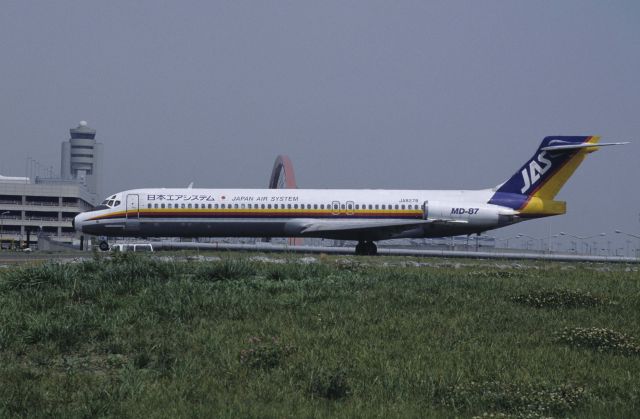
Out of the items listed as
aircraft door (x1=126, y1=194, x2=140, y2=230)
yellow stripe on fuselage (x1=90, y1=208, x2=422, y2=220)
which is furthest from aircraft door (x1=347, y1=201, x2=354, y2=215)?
aircraft door (x1=126, y1=194, x2=140, y2=230)

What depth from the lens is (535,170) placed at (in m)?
41.6

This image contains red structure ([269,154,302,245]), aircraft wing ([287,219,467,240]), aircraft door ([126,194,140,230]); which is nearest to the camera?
aircraft door ([126,194,140,230])

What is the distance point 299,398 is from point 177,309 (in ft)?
14.4

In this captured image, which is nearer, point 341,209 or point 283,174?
point 341,209

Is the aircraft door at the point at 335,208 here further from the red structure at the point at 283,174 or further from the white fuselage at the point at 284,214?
the red structure at the point at 283,174

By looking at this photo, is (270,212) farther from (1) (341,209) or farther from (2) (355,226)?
(2) (355,226)

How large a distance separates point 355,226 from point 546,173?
11.9 meters

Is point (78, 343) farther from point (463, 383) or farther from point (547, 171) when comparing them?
point (547, 171)

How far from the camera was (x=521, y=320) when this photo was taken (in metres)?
11.5

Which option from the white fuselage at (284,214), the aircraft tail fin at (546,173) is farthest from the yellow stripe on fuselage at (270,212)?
the aircraft tail fin at (546,173)

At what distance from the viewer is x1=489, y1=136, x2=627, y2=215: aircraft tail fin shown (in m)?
40.9

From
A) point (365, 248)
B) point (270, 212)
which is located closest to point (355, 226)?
point (365, 248)

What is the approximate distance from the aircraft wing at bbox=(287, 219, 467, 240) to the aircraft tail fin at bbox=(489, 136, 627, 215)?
377 centimetres

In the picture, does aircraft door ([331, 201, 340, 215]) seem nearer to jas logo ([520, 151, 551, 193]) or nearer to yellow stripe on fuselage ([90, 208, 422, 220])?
yellow stripe on fuselage ([90, 208, 422, 220])
